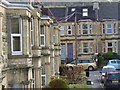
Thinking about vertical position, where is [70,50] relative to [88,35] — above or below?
below

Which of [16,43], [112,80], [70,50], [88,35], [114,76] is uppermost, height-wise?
[88,35]

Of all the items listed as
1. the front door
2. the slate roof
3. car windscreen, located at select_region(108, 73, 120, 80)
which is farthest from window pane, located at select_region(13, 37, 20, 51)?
the slate roof

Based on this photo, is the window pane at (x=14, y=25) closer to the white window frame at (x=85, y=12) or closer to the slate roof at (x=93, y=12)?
the slate roof at (x=93, y=12)

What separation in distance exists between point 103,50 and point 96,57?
2950 mm

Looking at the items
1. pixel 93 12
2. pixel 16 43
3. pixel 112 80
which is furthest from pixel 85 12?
pixel 16 43

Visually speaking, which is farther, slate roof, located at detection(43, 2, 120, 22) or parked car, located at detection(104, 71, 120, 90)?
slate roof, located at detection(43, 2, 120, 22)

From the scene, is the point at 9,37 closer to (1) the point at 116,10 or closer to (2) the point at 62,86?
(2) the point at 62,86

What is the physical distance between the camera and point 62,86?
16.3 m

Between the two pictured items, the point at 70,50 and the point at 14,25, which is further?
the point at 70,50

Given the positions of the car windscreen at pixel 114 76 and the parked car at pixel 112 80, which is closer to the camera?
the parked car at pixel 112 80

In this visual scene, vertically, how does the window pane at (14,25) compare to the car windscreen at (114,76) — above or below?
above

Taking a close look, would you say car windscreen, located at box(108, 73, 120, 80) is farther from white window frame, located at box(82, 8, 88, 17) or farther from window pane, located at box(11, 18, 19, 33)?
white window frame, located at box(82, 8, 88, 17)

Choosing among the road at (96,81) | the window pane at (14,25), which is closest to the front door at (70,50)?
the road at (96,81)

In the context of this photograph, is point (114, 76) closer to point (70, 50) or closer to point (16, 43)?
point (16, 43)
